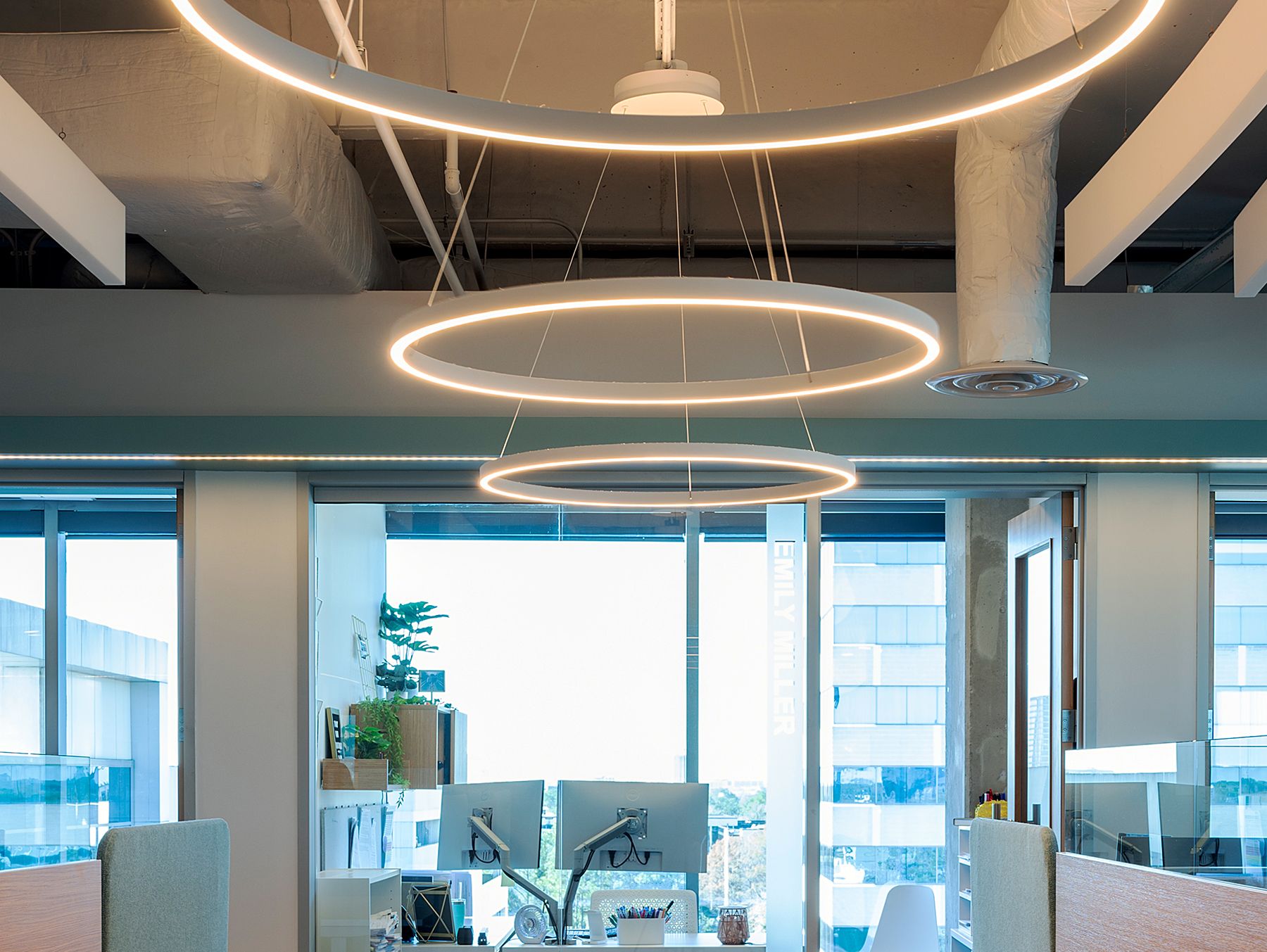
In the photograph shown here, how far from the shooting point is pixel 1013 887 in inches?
154

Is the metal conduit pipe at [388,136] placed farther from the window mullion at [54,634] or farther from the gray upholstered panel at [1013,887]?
the window mullion at [54,634]

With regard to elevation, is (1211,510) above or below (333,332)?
below

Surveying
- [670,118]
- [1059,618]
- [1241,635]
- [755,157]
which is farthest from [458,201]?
[1241,635]

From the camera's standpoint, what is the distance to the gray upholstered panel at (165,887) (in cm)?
371

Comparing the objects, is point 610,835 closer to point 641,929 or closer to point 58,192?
point 641,929

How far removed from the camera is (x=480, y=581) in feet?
21.2

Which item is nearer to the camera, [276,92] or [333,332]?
[276,92]

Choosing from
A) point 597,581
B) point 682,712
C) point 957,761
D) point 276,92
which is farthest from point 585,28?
point 957,761

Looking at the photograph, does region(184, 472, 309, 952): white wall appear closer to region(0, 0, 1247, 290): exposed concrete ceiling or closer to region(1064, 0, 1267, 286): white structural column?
region(0, 0, 1247, 290): exposed concrete ceiling

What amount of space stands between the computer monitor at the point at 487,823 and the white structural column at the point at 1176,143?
3.03 m

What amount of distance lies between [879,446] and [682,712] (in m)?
1.63

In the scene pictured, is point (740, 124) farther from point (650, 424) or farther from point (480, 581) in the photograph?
point (480, 581)

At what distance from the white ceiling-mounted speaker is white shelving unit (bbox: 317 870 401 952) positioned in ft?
14.1

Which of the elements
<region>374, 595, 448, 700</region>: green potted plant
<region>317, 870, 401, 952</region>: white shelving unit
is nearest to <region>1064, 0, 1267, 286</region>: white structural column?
<region>374, 595, 448, 700</region>: green potted plant
